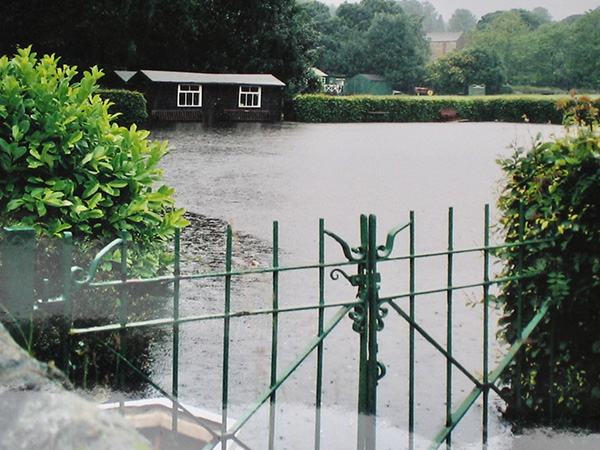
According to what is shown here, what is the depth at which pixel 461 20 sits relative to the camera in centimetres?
12281

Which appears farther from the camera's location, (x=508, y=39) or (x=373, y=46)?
(x=373, y=46)

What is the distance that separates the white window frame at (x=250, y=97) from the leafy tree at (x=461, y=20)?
262 ft

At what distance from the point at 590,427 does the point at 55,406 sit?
3.13m

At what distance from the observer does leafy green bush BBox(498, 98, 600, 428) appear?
12.9 feet

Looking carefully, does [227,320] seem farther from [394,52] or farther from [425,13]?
[425,13]

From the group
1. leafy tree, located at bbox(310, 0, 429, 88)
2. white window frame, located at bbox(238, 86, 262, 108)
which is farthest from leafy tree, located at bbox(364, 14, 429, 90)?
white window frame, located at bbox(238, 86, 262, 108)

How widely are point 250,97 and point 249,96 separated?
8 centimetres

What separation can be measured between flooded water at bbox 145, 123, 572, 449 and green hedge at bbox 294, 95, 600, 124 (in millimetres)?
14951

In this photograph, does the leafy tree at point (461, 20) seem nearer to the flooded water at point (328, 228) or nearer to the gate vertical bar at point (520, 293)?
the flooded water at point (328, 228)

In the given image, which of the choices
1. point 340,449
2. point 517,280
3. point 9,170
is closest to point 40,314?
point 9,170

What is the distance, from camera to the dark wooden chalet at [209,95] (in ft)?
134

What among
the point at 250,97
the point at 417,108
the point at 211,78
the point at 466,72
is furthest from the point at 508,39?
the point at 211,78

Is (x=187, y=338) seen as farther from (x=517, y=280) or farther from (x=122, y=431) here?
(x=122, y=431)

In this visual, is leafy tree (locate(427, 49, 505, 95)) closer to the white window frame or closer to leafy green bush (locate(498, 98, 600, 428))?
the white window frame
